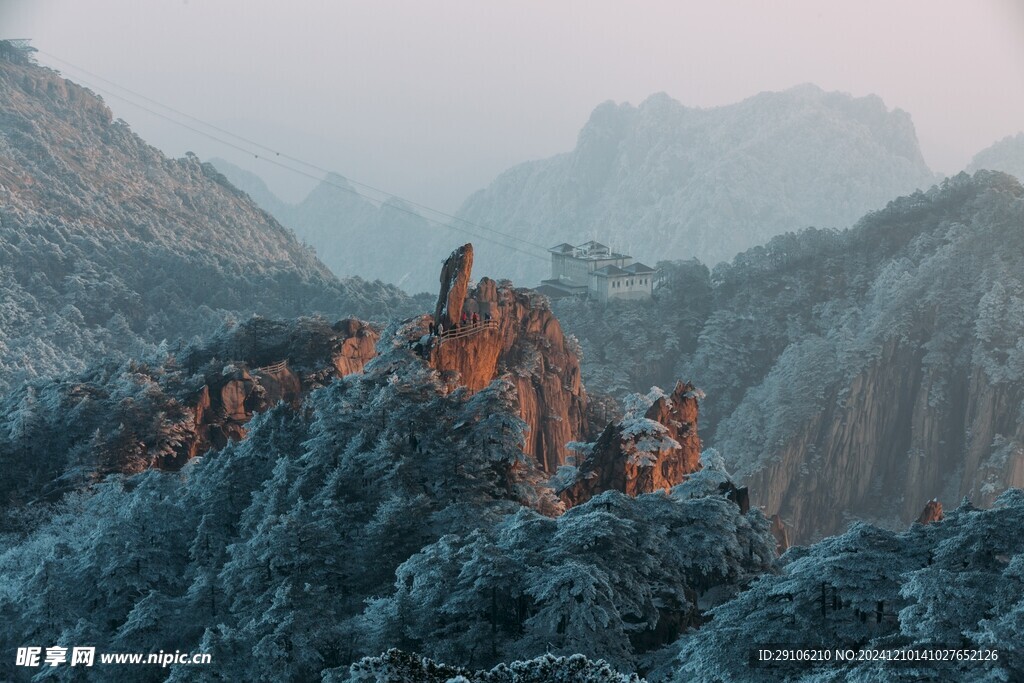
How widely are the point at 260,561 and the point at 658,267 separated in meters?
101

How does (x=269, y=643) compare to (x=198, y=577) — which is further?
(x=198, y=577)

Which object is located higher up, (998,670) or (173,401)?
(173,401)

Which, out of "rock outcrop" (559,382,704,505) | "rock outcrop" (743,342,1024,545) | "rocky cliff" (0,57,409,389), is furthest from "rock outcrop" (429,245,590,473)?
"rocky cliff" (0,57,409,389)

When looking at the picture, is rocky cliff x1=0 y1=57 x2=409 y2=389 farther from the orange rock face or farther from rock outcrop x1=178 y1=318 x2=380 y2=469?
rock outcrop x1=178 y1=318 x2=380 y2=469

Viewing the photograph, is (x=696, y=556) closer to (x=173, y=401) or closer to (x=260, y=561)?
(x=260, y=561)

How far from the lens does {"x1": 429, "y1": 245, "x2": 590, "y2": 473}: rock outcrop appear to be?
167ft

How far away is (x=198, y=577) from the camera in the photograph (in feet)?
117

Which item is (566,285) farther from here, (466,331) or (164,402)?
(164,402)

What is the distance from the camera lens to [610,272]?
12281 cm

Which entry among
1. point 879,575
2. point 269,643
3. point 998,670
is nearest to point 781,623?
point 879,575

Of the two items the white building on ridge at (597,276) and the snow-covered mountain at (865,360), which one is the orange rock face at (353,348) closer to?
the snow-covered mountain at (865,360)

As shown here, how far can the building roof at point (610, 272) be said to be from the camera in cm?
12231

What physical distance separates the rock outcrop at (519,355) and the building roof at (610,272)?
158 ft

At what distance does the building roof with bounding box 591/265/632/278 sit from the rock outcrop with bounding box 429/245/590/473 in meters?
48.1
